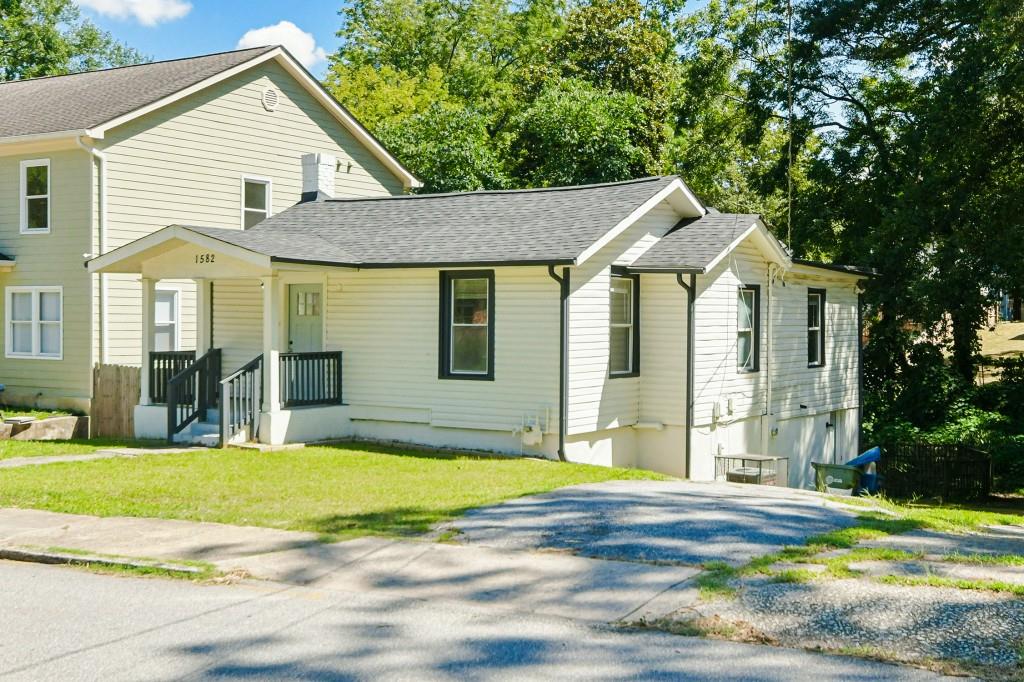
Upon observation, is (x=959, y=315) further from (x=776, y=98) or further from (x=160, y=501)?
(x=160, y=501)

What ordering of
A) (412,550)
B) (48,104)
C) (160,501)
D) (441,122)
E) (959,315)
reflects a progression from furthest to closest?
(441,122) < (959,315) < (48,104) < (160,501) < (412,550)

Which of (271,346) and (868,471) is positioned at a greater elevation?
(271,346)

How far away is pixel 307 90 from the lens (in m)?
27.1

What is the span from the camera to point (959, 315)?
27.0m

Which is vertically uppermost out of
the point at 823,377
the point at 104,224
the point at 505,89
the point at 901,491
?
the point at 505,89

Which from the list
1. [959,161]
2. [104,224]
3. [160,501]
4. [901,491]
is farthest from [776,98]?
[160,501]

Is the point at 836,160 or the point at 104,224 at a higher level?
the point at 836,160

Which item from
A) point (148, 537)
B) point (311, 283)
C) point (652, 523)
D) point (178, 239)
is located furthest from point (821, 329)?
point (148, 537)

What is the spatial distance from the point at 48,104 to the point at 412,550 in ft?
65.1

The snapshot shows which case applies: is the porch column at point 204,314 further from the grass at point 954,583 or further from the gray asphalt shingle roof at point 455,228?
the grass at point 954,583

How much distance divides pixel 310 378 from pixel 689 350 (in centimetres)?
651

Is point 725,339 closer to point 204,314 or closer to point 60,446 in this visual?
point 204,314

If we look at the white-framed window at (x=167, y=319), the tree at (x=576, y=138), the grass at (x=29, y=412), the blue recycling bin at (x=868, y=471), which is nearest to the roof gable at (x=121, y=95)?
the white-framed window at (x=167, y=319)

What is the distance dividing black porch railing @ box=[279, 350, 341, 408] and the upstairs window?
23.9 ft
